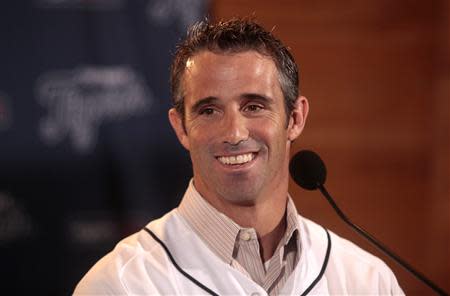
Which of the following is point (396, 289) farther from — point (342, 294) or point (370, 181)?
point (370, 181)

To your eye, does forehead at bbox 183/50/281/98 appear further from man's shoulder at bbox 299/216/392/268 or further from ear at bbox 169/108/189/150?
man's shoulder at bbox 299/216/392/268

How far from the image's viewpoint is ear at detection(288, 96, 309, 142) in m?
1.82

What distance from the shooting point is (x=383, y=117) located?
2775mm

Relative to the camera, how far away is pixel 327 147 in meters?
2.74

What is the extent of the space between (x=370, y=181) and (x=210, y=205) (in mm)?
1211

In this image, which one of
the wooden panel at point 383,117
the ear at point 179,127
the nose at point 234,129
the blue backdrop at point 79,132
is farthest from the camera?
the wooden panel at point 383,117

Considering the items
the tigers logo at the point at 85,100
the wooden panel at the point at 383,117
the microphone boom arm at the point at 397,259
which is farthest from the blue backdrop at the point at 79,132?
the microphone boom arm at the point at 397,259

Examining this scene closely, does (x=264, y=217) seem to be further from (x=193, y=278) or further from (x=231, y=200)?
(x=193, y=278)

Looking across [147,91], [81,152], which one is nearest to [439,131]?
[147,91]

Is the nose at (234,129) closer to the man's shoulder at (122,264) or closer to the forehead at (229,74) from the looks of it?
the forehead at (229,74)

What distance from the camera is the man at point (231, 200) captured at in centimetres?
164

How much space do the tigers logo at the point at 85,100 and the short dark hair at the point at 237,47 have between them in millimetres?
610

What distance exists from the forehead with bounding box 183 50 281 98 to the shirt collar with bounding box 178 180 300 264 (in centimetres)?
24

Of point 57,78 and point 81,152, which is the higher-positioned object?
point 57,78
